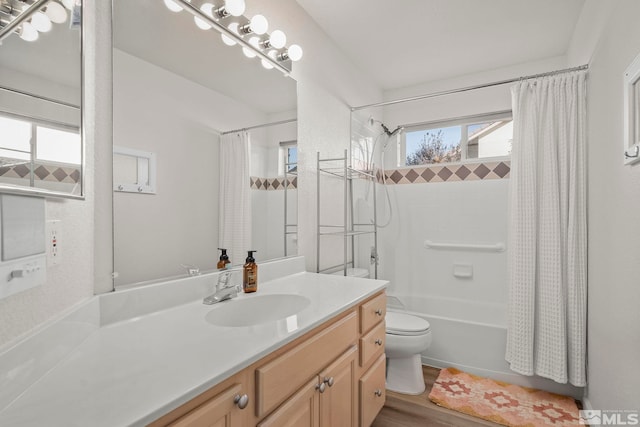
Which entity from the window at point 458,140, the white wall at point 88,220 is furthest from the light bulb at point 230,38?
the window at point 458,140

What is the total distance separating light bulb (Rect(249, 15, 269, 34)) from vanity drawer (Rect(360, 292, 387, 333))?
1.44 metres

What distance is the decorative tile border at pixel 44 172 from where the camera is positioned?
1.93ft

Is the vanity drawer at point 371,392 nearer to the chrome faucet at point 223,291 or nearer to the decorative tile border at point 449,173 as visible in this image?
the chrome faucet at point 223,291

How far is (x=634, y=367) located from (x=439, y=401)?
1.11 m

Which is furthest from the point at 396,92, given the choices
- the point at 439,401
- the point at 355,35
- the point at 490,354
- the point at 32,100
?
the point at 32,100

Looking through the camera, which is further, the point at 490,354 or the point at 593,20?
the point at 490,354

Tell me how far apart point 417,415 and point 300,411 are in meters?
1.24

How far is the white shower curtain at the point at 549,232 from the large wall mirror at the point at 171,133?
1772 mm

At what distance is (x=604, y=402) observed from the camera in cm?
159

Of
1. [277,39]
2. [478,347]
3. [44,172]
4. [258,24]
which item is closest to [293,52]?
[277,39]

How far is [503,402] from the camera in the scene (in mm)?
1987

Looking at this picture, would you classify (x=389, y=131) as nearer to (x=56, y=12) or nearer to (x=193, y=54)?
(x=193, y=54)

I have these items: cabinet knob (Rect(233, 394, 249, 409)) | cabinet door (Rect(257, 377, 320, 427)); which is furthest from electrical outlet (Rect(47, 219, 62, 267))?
cabinet door (Rect(257, 377, 320, 427))

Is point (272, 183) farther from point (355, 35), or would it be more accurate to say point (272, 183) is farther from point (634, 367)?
point (634, 367)
